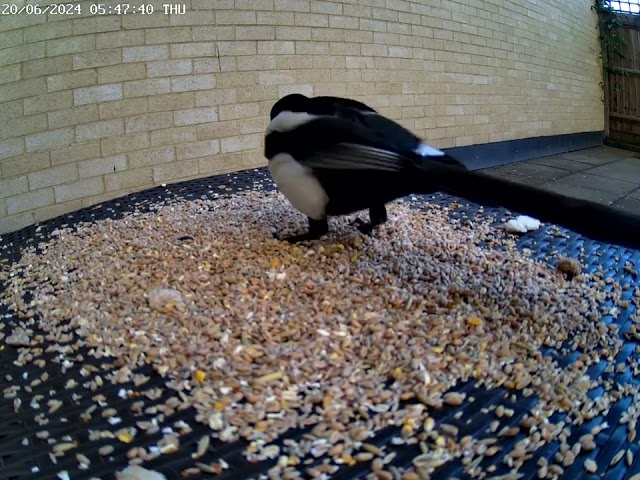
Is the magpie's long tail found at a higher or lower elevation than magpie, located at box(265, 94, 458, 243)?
lower

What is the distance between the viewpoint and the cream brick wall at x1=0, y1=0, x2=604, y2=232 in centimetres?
217

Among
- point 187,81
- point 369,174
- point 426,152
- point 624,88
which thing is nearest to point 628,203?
point 426,152

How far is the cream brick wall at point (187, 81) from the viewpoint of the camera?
2.17 metres

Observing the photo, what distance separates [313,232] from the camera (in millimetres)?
1485

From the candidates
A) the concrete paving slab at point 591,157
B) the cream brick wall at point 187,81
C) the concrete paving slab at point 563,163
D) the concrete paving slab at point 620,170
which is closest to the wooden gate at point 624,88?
the concrete paving slab at point 591,157

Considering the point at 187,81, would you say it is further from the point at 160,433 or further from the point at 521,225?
the point at 160,433

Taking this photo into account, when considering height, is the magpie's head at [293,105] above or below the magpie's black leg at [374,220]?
above

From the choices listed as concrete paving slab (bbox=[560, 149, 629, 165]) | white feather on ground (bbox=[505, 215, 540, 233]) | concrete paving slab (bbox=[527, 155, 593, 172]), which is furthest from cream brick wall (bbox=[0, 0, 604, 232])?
concrete paving slab (bbox=[560, 149, 629, 165])

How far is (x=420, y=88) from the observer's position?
11.3 ft

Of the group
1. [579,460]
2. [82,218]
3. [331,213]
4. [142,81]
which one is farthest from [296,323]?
[142,81]

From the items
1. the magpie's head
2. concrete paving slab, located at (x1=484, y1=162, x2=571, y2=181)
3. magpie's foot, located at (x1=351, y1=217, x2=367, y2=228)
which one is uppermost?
the magpie's head

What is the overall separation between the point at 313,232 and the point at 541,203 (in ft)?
2.30

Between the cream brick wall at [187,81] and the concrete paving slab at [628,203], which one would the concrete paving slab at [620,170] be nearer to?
the concrete paving slab at [628,203]

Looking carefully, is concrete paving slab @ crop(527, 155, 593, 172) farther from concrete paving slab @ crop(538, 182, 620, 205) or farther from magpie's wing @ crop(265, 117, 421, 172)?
magpie's wing @ crop(265, 117, 421, 172)
